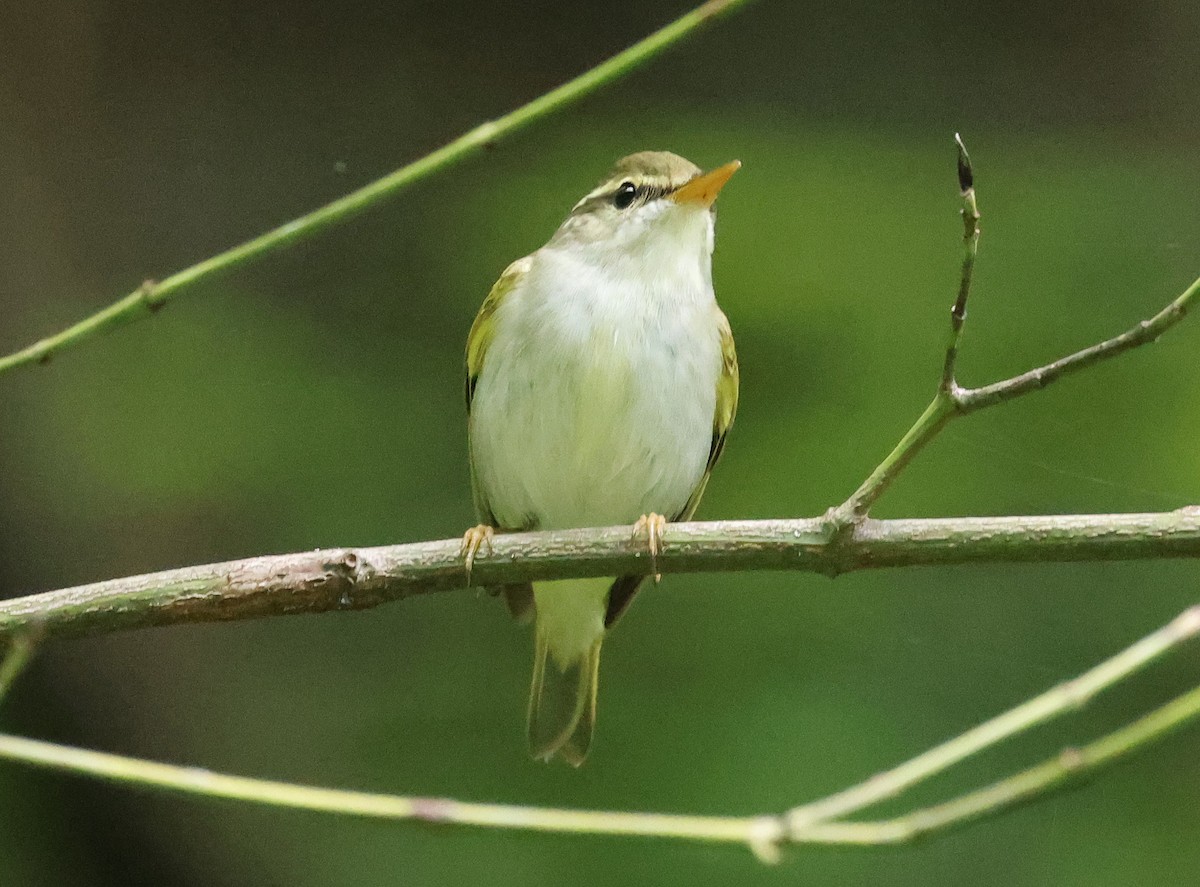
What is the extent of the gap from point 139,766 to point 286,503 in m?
2.44

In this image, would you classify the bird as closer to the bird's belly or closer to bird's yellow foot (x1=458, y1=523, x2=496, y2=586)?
the bird's belly

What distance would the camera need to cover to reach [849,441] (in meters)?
3.14

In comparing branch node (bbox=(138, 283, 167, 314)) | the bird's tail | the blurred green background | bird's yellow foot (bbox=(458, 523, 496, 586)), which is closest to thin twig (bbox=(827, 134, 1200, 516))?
bird's yellow foot (bbox=(458, 523, 496, 586))

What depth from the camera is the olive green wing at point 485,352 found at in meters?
2.29

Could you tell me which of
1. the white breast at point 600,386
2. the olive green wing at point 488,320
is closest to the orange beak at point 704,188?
the white breast at point 600,386

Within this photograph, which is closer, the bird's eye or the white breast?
the white breast

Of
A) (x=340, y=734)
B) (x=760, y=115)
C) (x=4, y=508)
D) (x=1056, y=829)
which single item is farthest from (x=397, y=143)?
(x=1056, y=829)

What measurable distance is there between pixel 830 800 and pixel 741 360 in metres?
2.33

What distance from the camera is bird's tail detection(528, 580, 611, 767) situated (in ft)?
8.14

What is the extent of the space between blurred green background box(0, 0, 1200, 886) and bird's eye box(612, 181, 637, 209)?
2.70ft

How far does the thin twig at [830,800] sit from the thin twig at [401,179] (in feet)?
1.72

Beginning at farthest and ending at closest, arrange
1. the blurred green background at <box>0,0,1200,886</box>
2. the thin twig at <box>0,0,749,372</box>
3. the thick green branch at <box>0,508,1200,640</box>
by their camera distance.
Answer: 1. the blurred green background at <box>0,0,1200,886</box>
2. the thick green branch at <box>0,508,1200,640</box>
3. the thin twig at <box>0,0,749,372</box>

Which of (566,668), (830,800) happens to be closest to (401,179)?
(830,800)

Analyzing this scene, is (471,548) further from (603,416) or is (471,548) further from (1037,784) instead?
(1037,784)
